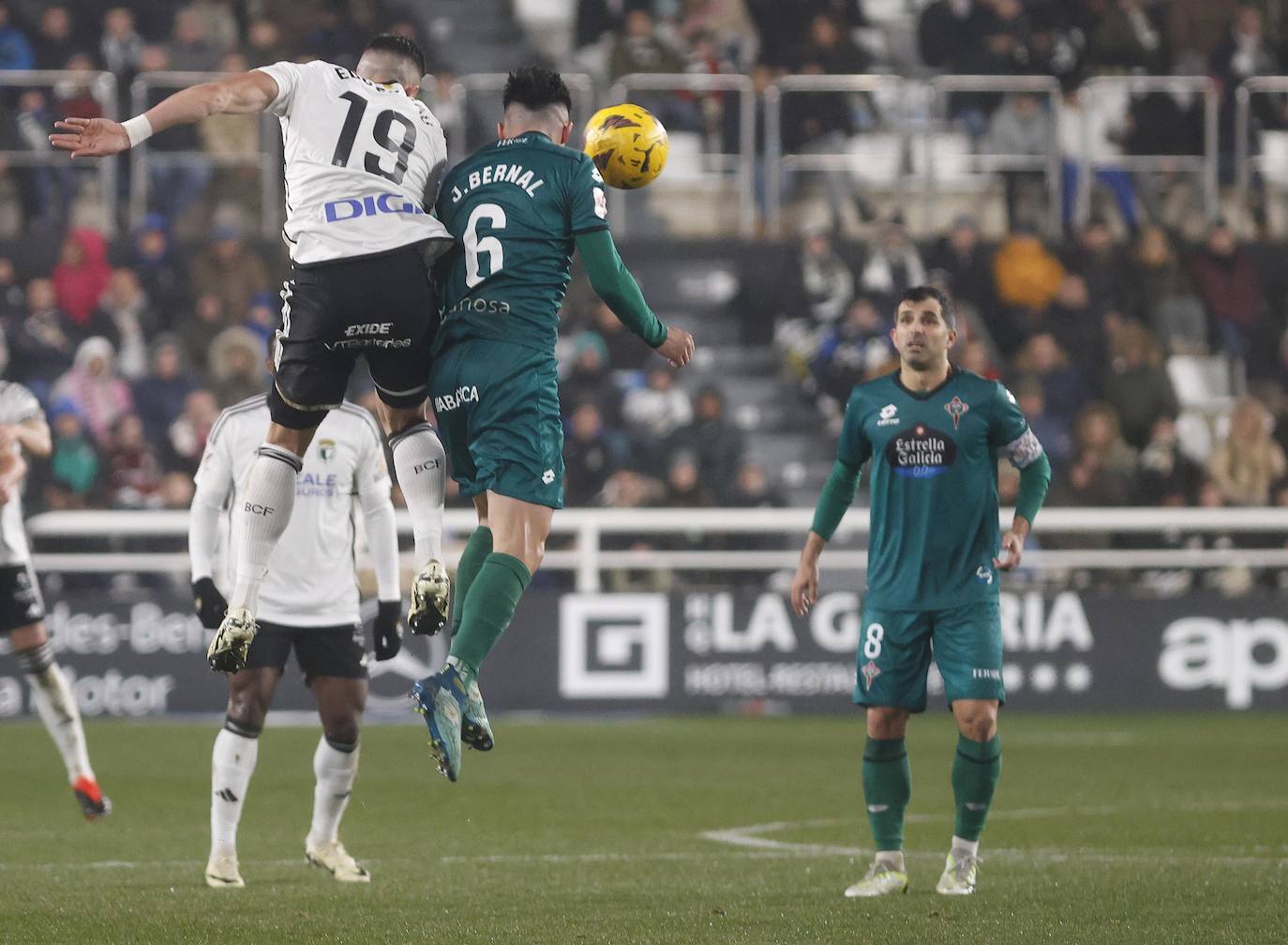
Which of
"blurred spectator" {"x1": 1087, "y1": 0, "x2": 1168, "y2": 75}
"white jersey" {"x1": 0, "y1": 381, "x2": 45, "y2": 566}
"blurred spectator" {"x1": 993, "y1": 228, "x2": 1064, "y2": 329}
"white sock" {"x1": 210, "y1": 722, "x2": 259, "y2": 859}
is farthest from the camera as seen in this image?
"blurred spectator" {"x1": 1087, "y1": 0, "x2": 1168, "y2": 75}

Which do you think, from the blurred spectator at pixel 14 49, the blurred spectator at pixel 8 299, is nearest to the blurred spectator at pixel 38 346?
the blurred spectator at pixel 8 299

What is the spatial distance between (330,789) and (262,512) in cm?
198

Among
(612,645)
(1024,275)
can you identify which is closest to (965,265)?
(1024,275)

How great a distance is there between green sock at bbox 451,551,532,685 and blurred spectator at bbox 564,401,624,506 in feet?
33.5

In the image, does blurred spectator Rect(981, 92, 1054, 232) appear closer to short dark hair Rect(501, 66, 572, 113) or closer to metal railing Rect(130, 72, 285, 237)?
metal railing Rect(130, 72, 285, 237)

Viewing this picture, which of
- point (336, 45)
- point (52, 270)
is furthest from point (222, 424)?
point (336, 45)

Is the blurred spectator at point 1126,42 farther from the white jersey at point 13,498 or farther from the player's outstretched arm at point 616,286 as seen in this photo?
the player's outstretched arm at point 616,286

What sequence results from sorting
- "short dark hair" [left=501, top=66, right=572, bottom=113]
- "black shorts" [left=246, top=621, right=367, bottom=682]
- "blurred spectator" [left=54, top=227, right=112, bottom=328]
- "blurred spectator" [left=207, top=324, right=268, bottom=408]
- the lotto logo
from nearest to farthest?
"short dark hair" [left=501, top=66, right=572, bottom=113], "black shorts" [left=246, top=621, right=367, bottom=682], the lotto logo, "blurred spectator" [left=207, top=324, right=268, bottom=408], "blurred spectator" [left=54, top=227, right=112, bottom=328]

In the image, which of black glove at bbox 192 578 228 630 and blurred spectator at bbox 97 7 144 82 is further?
blurred spectator at bbox 97 7 144 82

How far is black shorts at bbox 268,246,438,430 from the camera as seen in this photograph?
704 centimetres

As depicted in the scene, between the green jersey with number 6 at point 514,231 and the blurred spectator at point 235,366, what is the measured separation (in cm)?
1001

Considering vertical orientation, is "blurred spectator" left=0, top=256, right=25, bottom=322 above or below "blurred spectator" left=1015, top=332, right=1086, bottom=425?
above

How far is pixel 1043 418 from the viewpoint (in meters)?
18.4

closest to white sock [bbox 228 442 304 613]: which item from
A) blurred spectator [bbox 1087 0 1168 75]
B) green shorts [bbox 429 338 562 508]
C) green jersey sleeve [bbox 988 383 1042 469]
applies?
green shorts [bbox 429 338 562 508]
